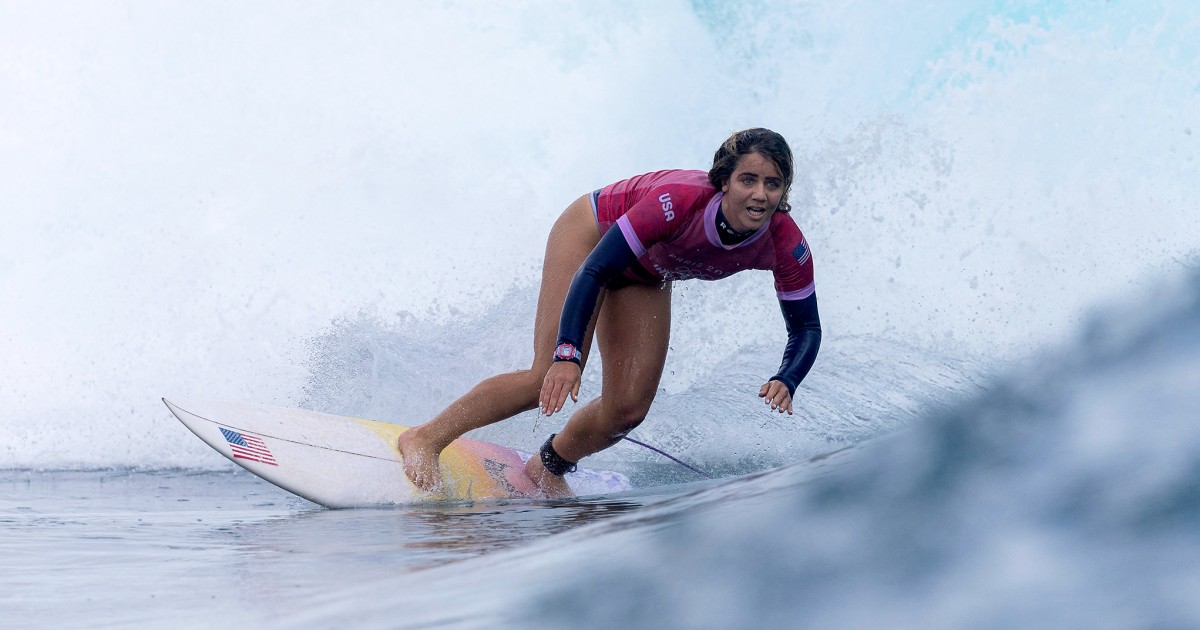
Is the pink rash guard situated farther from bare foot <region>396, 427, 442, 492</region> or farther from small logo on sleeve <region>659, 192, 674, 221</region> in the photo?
bare foot <region>396, 427, 442, 492</region>

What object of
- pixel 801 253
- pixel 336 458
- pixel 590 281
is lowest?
pixel 336 458

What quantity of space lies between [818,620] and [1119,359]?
66cm

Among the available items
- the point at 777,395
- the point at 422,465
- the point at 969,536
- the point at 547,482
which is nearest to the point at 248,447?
the point at 422,465

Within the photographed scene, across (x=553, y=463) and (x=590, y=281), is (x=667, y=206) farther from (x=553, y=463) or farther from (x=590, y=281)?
(x=553, y=463)

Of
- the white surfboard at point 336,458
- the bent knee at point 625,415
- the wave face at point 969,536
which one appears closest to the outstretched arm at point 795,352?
the bent knee at point 625,415

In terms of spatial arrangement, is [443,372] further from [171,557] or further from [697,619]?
[697,619]

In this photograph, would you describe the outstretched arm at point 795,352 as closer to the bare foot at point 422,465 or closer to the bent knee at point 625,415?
the bent knee at point 625,415

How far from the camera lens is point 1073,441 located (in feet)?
4.39

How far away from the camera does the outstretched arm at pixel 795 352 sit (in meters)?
3.18

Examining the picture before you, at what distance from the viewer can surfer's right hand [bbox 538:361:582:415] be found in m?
2.95

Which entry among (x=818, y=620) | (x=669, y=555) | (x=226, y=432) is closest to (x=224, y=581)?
(x=669, y=555)

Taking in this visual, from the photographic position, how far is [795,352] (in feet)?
11.1

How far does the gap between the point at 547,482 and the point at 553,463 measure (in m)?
0.08

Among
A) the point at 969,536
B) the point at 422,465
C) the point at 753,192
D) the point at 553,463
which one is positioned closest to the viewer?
the point at 969,536
